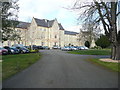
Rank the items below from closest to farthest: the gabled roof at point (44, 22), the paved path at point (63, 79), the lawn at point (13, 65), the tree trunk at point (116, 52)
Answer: the paved path at point (63, 79), the lawn at point (13, 65), the tree trunk at point (116, 52), the gabled roof at point (44, 22)

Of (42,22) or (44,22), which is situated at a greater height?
(44,22)

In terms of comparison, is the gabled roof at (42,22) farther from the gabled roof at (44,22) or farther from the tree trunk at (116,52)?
the tree trunk at (116,52)

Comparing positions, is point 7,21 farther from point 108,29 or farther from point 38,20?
point 38,20

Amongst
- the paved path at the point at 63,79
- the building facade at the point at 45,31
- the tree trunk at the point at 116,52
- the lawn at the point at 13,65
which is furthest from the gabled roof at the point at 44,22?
the paved path at the point at 63,79

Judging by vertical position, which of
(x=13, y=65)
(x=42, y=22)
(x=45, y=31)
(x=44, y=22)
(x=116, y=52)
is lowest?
(x=13, y=65)

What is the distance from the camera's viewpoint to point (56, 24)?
82.9 m

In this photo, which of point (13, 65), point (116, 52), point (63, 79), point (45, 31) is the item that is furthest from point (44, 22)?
point (63, 79)

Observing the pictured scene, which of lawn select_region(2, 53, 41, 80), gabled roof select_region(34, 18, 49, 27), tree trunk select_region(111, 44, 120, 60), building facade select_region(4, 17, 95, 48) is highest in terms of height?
gabled roof select_region(34, 18, 49, 27)

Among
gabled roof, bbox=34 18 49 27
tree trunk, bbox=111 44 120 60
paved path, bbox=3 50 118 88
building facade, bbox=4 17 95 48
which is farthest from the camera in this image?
Answer: gabled roof, bbox=34 18 49 27

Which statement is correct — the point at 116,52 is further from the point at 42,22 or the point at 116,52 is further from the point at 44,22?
the point at 44,22

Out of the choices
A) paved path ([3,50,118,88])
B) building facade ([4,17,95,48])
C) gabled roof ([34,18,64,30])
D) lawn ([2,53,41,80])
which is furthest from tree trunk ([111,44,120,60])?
gabled roof ([34,18,64,30])

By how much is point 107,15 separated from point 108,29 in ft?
6.81

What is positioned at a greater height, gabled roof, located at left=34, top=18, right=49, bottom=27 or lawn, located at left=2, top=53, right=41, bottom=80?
gabled roof, located at left=34, top=18, right=49, bottom=27

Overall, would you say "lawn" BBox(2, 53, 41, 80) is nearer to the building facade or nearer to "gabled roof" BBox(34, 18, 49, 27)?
the building facade
